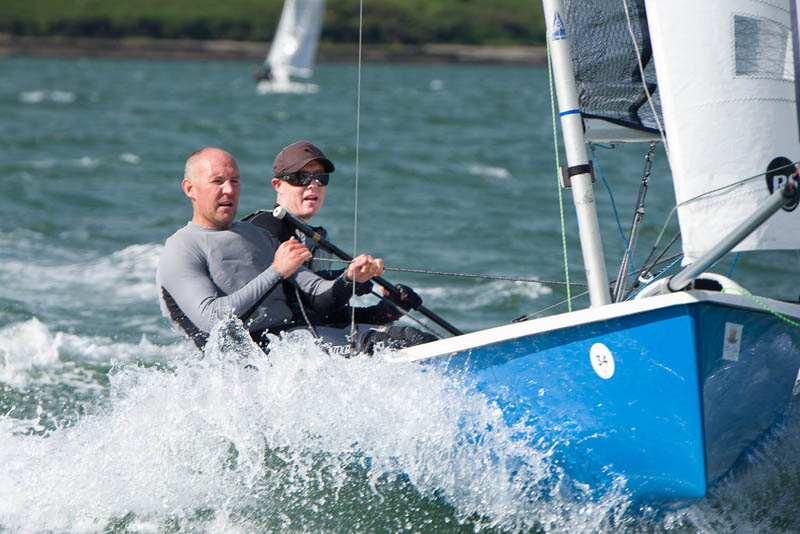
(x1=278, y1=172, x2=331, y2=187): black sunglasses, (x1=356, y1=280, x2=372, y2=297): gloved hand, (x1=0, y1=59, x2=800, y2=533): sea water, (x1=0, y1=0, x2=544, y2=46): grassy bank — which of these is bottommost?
(x1=0, y1=59, x2=800, y2=533): sea water

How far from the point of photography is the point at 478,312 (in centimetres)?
738

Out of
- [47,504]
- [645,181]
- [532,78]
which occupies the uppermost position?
[532,78]

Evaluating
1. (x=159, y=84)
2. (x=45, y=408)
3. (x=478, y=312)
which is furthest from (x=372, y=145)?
(x=159, y=84)

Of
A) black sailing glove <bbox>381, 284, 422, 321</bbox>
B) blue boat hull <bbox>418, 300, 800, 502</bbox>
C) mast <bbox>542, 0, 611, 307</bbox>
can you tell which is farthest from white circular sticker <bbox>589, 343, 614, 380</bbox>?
black sailing glove <bbox>381, 284, 422, 321</bbox>

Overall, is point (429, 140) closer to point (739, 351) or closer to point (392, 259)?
point (392, 259)

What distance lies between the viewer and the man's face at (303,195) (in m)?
3.94

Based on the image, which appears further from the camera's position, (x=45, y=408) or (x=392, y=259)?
(x=392, y=259)

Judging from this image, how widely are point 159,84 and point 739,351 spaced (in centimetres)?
4055

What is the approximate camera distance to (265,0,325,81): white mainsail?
41.3m

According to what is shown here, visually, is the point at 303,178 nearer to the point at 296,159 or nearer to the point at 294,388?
the point at 296,159

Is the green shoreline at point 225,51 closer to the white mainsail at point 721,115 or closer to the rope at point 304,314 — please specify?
the rope at point 304,314

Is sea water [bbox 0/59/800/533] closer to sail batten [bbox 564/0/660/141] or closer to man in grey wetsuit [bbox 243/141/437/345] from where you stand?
man in grey wetsuit [bbox 243/141/437/345]

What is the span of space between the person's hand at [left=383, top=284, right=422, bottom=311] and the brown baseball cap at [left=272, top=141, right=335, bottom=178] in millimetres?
569

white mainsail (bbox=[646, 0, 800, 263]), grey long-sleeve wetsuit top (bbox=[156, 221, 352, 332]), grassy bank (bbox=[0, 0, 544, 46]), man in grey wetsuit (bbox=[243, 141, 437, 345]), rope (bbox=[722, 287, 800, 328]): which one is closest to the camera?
rope (bbox=[722, 287, 800, 328])
